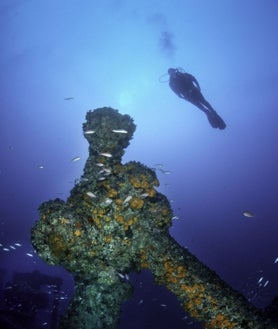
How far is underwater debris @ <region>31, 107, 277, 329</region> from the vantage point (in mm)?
6395

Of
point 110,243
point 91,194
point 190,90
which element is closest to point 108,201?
point 91,194

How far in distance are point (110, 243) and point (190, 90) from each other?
13.4m

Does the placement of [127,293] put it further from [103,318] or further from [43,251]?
[43,251]

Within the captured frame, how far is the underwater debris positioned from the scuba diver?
39.1 ft

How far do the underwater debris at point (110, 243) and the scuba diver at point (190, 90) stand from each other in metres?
11.9

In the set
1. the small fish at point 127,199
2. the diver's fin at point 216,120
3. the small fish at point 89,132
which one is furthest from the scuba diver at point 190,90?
the small fish at point 127,199

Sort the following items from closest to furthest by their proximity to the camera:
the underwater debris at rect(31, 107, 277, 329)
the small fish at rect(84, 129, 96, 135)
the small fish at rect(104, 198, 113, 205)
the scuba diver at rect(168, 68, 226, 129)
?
the underwater debris at rect(31, 107, 277, 329) < the small fish at rect(104, 198, 113, 205) < the small fish at rect(84, 129, 96, 135) < the scuba diver at rect(168, 68, 226, 129)

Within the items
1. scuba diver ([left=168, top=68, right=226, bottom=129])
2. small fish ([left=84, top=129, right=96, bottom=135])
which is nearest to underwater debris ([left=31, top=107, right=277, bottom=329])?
small fish ([left=84, top=129, right=96, bottom=135])

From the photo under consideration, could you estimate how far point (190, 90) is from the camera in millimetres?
18219

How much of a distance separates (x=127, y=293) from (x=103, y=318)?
2.39 ft

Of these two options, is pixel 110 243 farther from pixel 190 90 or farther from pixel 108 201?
pixel 190 90

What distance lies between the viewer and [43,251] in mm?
6621

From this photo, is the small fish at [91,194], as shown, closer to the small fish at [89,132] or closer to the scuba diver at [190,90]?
the small fish at [89,132]

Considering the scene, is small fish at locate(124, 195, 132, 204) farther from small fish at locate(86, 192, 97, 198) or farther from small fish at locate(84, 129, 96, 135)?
small fish at locate(84, 129, 96, 135)
